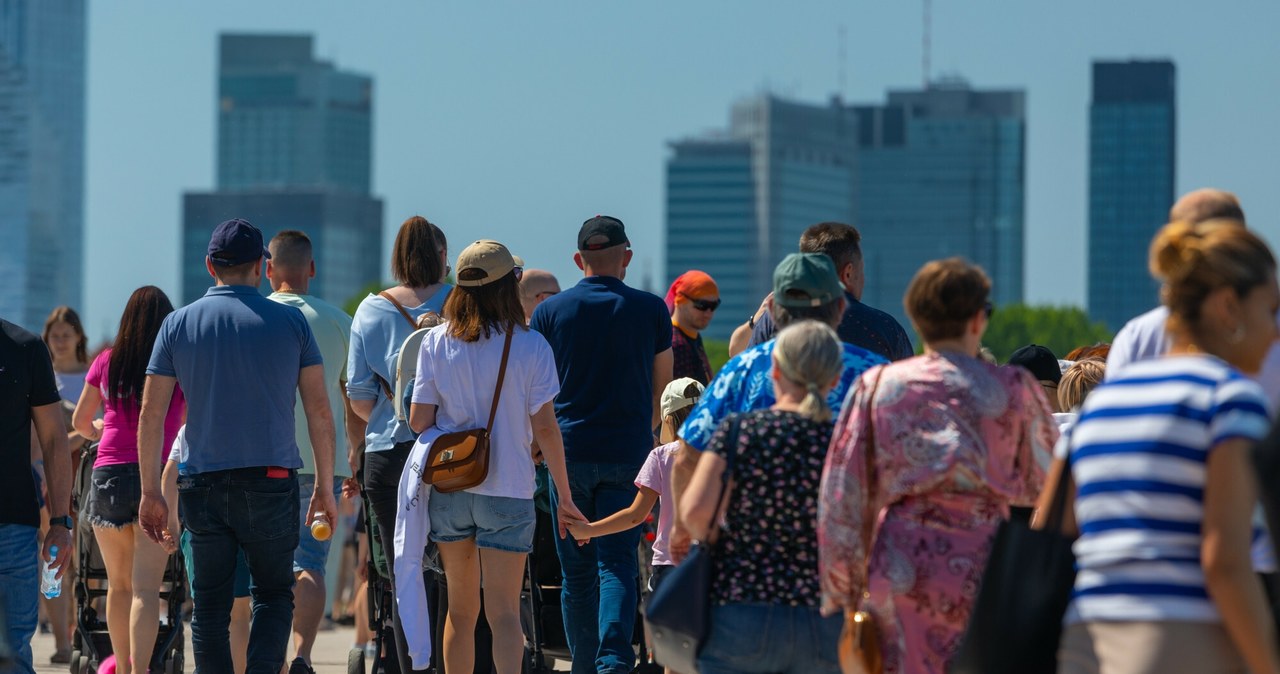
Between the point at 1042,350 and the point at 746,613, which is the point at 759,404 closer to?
the point at 746,613

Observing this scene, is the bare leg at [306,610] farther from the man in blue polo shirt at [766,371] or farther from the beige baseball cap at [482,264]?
the man in blue polo shirt at [766,371]

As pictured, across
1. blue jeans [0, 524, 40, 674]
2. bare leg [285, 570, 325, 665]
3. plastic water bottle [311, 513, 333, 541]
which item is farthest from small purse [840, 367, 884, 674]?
bare leg [285, 570, 325, 665]

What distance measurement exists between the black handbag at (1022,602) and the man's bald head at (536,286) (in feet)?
19.3

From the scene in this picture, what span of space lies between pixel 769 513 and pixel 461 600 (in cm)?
261

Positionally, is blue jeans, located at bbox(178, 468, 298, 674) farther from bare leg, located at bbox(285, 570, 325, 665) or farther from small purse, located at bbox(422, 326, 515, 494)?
bare leg, located at bbox(285, 570, 325, 665)

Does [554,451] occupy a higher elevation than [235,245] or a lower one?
lower

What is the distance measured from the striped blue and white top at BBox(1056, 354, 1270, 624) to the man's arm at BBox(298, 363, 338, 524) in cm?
400

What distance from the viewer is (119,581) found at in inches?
345

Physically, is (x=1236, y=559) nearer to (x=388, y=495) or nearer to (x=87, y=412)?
(x=388, y=495)

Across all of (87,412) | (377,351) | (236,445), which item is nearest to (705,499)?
(236,445)

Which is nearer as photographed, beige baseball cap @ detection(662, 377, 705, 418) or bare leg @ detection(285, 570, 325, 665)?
beige baseball cap @ detection(662, 377, 705, 418)

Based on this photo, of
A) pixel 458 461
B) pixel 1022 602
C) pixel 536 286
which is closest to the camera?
pixel 1022 602

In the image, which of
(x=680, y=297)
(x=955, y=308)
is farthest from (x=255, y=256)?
(x=955, y=308)

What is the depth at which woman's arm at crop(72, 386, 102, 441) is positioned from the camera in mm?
9219
